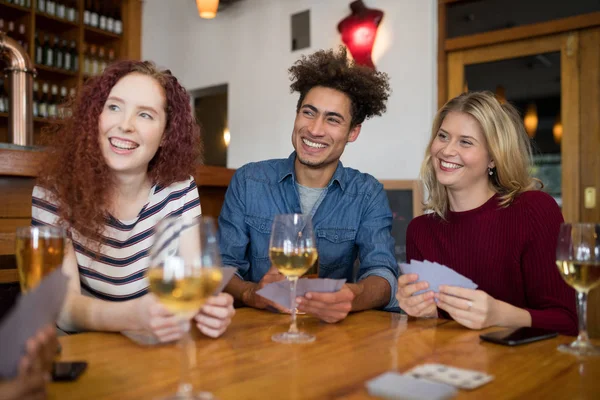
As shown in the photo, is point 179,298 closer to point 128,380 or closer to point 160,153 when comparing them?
point 128,380

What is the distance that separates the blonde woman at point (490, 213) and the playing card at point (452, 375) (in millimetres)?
673

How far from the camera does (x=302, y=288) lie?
1118mm

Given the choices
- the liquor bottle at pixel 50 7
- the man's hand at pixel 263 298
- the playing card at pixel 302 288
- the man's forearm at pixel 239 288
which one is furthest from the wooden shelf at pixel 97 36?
the playing card at pixel 302 288

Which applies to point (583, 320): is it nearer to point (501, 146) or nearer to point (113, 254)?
point (501, 146)

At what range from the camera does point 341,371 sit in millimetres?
792

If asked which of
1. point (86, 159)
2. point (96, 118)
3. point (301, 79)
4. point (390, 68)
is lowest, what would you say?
point (86, 159)

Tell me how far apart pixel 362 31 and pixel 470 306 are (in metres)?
3.24

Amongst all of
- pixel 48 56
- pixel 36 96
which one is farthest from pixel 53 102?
pixel 48 56

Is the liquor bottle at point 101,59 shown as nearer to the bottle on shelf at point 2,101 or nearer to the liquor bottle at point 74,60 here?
the liquor bottle at point 74,60

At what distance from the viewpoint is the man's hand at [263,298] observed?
1265 mm

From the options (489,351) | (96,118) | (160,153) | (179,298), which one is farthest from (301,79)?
(179,298)

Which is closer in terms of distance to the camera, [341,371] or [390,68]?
[341,371]

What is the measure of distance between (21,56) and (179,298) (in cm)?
242

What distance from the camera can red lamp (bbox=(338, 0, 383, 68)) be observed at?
12.9 ft
